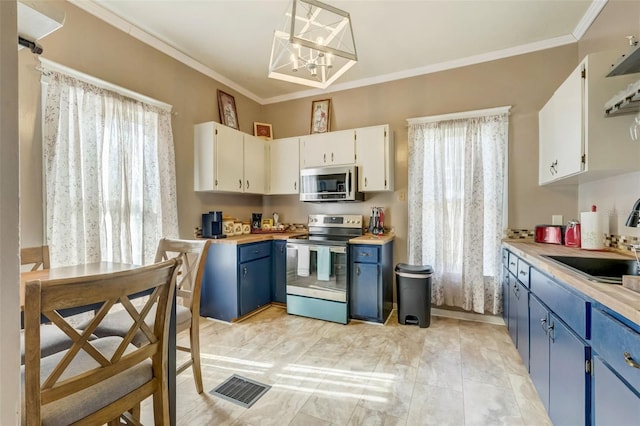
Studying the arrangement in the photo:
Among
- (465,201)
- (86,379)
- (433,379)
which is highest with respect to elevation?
(465,201)

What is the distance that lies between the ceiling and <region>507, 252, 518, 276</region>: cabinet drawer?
80.4 inches

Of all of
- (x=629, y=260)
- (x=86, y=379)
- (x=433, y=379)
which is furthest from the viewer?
(x=433, y=379)

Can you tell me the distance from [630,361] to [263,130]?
4.17 metres

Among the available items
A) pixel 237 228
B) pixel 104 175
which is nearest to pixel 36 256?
pixel 104 175

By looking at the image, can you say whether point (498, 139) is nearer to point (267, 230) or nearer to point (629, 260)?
point (629, 260)

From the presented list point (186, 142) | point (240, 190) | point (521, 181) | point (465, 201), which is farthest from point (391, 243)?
point (186, 142)

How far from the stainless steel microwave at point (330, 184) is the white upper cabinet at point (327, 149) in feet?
0.42

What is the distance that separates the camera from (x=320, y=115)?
3979mm

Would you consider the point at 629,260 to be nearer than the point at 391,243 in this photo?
Yes

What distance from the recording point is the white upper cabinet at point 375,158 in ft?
11.0

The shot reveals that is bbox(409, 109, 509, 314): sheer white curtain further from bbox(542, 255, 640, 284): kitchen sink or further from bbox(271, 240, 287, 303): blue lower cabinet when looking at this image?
bbox(271, 240, 287, 303): blue lower cabinet

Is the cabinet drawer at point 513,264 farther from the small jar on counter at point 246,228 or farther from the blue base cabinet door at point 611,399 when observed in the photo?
the small jar on counter at point 246,228

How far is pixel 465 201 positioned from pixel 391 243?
924 millimetres

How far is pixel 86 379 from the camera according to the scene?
100cm
